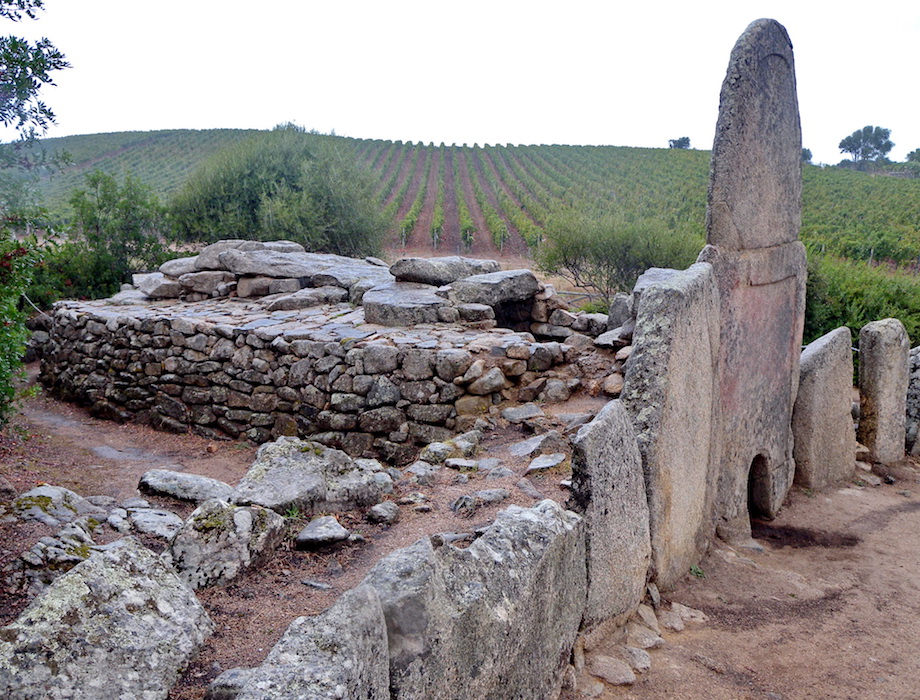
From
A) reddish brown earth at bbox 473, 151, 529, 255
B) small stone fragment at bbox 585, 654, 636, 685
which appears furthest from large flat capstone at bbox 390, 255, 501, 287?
reddish brown earth at bbox 473, 151, 529, 255

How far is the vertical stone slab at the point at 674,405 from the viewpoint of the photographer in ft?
13.8

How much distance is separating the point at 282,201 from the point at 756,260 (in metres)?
11.7

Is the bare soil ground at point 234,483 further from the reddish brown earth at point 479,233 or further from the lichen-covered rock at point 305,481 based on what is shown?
the reddish brown earth at point 479,233

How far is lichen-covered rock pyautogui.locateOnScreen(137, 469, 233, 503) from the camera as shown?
16.4 ft

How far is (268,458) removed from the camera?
433 cm

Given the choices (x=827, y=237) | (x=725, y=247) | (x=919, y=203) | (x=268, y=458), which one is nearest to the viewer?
(x=268, y=458)

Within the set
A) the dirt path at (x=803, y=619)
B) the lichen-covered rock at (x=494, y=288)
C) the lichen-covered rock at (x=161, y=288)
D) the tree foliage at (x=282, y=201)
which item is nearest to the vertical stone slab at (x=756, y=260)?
the dirt path at (x=803, y=619)

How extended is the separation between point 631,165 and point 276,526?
53.4 m

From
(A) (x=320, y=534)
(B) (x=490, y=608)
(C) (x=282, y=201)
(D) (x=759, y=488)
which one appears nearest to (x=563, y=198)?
(C) (x=282, y=201)

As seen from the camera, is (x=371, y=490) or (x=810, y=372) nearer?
(x=371, y=490)

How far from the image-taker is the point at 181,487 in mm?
5031

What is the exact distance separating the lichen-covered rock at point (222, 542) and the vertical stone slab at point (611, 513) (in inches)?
56.9

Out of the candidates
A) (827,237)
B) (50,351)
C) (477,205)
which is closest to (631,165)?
(477,205)

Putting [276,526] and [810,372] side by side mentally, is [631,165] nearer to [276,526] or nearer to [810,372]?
[810,372]
